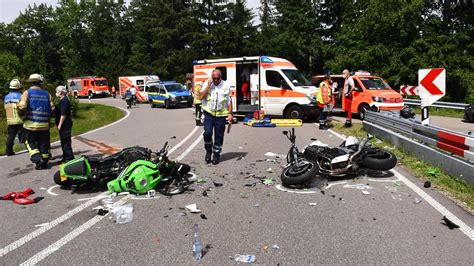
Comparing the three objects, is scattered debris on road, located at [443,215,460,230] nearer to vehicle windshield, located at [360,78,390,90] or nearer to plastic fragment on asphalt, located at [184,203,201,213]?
plastic fragment on asphalt, located at [184,203,201,213]

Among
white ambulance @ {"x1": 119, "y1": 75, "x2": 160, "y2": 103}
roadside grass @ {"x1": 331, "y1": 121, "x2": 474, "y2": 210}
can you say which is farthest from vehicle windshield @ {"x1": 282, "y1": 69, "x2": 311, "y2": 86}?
white ambulance @ {"x1": 119, "y1": 75, "x2": 160, "y2": 103}

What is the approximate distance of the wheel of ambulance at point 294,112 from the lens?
1573 centimetres

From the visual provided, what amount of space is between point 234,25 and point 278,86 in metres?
34.5

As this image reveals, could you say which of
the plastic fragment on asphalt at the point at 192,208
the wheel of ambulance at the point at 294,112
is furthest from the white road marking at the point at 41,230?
the wheel of ambulance at the point at 294,112

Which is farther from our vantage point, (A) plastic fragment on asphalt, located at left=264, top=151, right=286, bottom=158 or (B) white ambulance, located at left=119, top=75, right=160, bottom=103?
(B) white ambulance, located at left=119, top=75, right=160, bottom=103

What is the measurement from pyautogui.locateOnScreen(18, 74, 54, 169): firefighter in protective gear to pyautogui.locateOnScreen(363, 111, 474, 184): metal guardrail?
24.6 feet

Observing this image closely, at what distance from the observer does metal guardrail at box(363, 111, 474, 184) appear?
6.03 metres

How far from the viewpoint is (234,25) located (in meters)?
48.5

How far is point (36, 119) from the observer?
7938mm

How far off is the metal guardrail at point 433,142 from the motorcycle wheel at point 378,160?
0.92 m

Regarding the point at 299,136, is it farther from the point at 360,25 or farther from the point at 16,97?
the point at 360,25

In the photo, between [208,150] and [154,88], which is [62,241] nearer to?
[208,150]

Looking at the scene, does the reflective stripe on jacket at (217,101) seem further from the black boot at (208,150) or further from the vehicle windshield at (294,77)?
the vehicle windshield at (294,77)

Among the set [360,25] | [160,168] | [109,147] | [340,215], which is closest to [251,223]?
[340,215]
